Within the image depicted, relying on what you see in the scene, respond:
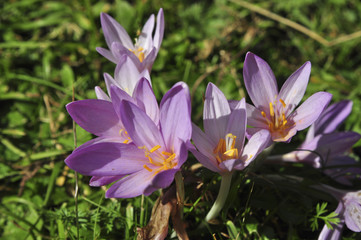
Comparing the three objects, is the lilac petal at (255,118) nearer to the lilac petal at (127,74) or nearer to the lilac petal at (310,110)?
the lilac petal at (310,110)

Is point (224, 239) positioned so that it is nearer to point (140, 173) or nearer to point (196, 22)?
point (140, 173)

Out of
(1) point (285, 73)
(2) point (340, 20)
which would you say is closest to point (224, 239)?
(1) point (285, 73)

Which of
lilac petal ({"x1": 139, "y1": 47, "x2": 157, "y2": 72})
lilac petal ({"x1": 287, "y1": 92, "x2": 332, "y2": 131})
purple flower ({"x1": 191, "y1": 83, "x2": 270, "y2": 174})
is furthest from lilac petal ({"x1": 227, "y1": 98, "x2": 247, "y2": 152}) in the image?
lilac petal ({"x1": 139, "y1": 47, "x2": 157, "y2": 72})

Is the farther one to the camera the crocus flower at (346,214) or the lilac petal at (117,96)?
the crocus flower at (346,214)

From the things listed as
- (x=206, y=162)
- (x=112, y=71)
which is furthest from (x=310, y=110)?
(x=112, y=71)

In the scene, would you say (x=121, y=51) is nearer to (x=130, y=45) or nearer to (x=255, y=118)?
(x=130, y=45)

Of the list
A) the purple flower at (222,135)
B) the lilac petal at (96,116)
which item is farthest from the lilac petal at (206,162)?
the lilac petal at (96,116)
